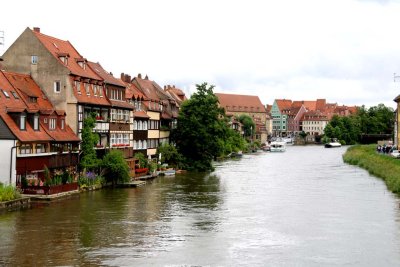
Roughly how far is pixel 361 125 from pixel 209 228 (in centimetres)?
15980

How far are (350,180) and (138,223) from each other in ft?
106

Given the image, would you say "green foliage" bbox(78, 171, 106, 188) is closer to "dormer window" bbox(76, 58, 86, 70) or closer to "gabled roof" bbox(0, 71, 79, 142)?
"gabled roof" bbox(0, 71, 79, 142)

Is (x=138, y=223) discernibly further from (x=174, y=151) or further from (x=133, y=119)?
(x=174, y=151)

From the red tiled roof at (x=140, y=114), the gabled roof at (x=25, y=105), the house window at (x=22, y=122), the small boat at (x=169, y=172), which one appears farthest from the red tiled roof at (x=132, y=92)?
the house window at (x=22, y=122)

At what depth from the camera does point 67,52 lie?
54.6 metres

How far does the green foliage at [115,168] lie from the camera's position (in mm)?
51875

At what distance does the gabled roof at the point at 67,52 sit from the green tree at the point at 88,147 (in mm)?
4224

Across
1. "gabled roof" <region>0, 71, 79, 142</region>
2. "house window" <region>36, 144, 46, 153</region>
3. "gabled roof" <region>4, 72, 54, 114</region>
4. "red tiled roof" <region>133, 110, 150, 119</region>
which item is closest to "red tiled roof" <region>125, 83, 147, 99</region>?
"red tiled roof" <region>133, 110, 150, 119</region>

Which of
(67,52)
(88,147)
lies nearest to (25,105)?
(88,147)

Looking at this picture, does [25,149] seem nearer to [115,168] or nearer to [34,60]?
[34,60]

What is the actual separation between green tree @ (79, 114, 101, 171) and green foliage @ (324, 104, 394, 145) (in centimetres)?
14166

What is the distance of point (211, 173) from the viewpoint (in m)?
71.4

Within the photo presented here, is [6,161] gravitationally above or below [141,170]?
above

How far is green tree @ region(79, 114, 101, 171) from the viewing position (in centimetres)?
5012
